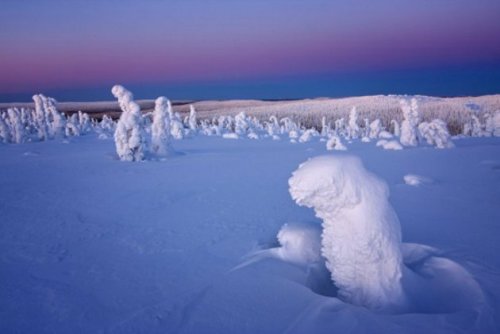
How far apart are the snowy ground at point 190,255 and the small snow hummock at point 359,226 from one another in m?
0.33

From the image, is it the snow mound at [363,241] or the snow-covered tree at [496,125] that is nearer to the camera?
the snow mound at [363,241]

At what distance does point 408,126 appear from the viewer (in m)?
24.0

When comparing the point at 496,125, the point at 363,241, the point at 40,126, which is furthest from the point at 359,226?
the point at 496,125

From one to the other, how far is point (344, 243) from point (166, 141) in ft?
53.2

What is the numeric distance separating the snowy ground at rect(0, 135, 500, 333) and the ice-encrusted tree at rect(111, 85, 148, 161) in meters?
5.26

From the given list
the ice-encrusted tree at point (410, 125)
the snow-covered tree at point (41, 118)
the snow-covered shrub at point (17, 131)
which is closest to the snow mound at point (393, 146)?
the ice-encrusted tree at point (410, 125)

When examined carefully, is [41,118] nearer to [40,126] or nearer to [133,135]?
[40,126]

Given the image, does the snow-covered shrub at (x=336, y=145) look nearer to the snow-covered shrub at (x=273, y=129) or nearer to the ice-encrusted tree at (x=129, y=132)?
the ice-encrusted tree at (x=129, y=132)

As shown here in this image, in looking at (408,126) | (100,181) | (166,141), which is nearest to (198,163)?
(166,141)

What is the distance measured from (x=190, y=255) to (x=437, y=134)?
2176cm

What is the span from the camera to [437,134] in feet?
74.5

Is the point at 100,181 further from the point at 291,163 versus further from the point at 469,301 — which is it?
the point at 469,301

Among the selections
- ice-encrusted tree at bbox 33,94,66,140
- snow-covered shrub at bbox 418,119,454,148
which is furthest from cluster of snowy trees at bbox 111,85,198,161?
ice-encrusted tree at bbox 33,94,66,140

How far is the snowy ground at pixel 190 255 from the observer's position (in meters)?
3.44
